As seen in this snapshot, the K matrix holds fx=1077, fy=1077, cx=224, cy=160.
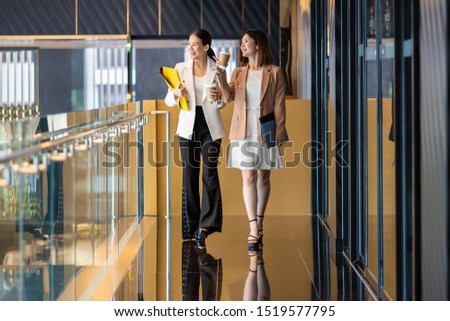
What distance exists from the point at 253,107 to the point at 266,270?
4.16 feet

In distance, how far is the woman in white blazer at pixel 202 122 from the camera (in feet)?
24.9

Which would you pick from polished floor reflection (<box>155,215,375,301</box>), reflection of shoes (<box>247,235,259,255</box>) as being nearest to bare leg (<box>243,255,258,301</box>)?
polished floor reflection (<box>155,215,375,301</box>)

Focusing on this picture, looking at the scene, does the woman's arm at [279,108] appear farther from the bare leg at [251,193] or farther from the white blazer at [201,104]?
the white blazer at [201,104]

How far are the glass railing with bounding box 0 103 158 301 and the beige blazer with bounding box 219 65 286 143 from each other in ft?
2.41

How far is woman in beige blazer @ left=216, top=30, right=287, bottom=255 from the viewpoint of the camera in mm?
7258

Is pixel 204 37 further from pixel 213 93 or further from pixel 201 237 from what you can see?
pixel 201 237

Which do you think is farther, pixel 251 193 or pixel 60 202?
pixel 251 193

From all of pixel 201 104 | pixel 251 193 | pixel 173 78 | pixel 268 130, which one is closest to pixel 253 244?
pixel 251 193

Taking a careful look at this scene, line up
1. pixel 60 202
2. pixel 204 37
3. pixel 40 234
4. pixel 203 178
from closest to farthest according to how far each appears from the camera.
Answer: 1. pixel 40 234
2. pixel 60 202
3. pixel 204 37
4. pixel 203 178

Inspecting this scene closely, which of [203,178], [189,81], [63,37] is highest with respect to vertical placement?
[63,37]

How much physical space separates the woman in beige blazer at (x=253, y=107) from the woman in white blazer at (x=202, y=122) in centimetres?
26

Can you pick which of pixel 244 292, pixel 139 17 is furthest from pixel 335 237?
pixel 139 17

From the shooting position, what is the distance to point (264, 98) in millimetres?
7258

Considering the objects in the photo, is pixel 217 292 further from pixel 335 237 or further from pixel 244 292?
pixel 335 237
